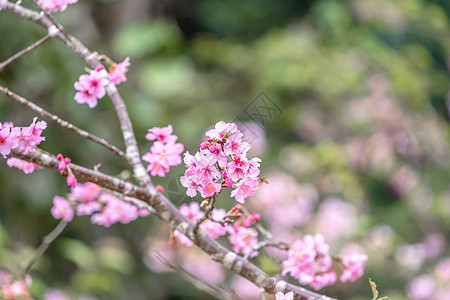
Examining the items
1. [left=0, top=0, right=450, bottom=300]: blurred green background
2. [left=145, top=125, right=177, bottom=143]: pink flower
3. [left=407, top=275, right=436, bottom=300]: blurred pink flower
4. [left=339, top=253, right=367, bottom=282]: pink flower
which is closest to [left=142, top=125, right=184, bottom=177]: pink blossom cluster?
[left=145, top=125, right=177, bottom=143]: pink flower

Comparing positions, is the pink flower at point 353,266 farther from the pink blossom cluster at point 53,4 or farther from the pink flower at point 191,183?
the pink blossom cluster at point 53,4

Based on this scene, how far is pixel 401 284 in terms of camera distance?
2.84 meters

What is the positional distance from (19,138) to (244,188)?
285mm

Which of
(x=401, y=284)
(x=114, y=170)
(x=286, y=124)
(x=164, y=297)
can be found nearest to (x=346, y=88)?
(x=286, y=124)

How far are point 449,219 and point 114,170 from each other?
1.81 m

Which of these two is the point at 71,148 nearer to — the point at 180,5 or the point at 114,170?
the point at 114,170

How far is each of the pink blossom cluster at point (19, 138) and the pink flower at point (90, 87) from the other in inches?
4.3

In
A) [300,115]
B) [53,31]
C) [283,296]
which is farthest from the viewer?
[300,115]

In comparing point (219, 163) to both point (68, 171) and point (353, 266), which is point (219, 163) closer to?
point (68, 171)

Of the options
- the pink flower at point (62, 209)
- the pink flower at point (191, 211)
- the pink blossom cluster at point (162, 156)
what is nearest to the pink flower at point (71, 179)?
the pink blossom cluster at point (162, 156)

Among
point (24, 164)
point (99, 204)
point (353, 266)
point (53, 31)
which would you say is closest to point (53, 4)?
point (53, 31)

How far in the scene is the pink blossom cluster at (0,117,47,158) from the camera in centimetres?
60

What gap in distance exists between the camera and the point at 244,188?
0.61 m

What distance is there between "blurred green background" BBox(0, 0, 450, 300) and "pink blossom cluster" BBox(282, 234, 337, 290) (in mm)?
1416
